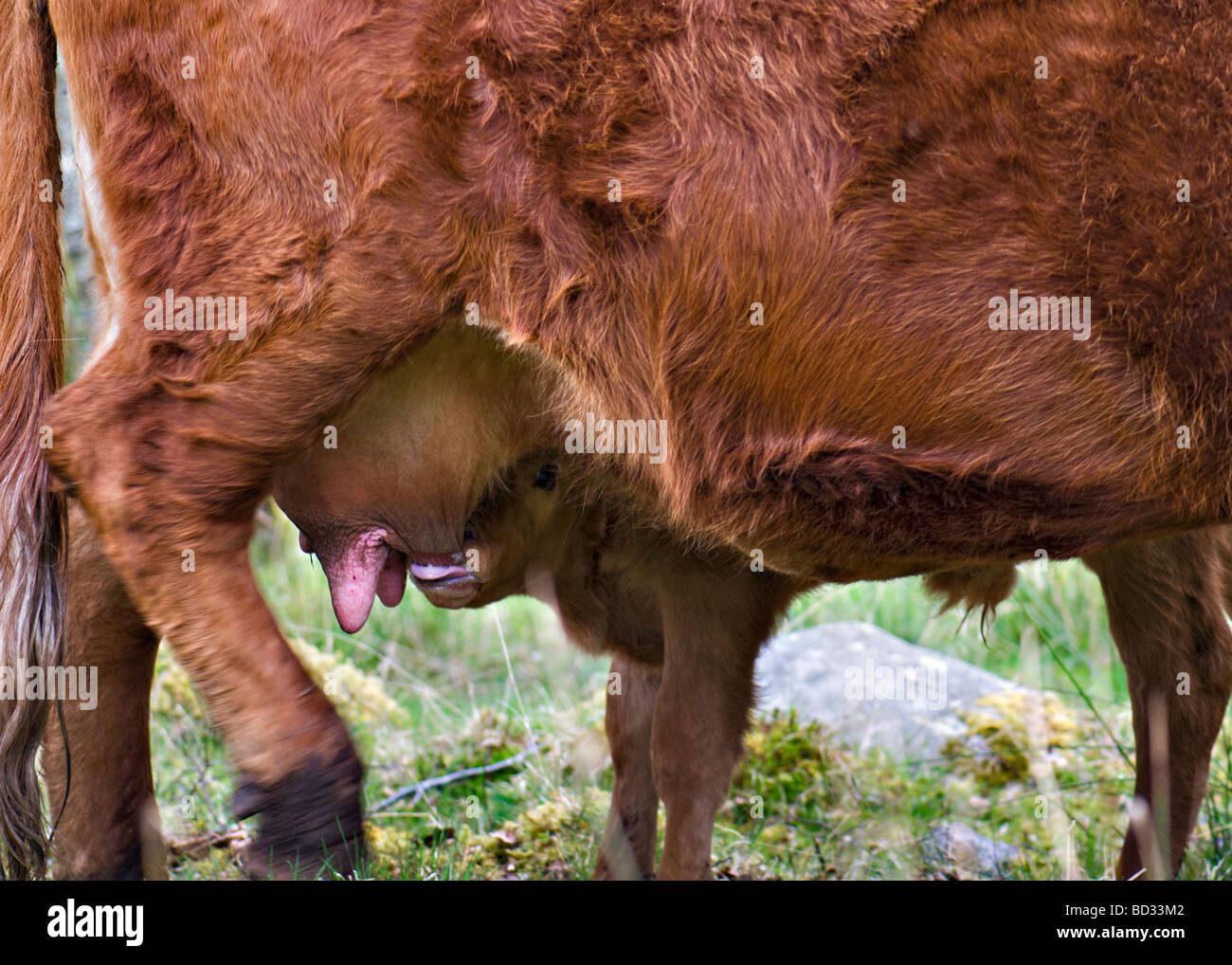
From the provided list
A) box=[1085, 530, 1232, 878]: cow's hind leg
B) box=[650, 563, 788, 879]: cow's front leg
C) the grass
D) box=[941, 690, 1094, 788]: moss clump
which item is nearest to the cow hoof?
the grass

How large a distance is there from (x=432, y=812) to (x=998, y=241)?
2.42 m

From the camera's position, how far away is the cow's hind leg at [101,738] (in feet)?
10.7

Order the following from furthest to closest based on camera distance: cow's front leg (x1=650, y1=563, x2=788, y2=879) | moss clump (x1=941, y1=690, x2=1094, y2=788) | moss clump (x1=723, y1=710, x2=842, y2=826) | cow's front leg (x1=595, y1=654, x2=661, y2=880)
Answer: moss clump (x1=941, y1=690, x2=1094, y2=788), moss clump (x1=723, y1=710, x2=842, y2=826), cow's front leg (x1=595, y1=654, x2=661, y2=880), cow's front leg (x1=650, y1=563, x2=788, y2=879)

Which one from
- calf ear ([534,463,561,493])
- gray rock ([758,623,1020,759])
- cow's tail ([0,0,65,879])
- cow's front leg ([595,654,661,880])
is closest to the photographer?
cow's tail ([0,0,65,879])

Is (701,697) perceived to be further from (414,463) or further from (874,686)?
(874,686)

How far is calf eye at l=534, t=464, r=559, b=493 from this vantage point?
139 inches

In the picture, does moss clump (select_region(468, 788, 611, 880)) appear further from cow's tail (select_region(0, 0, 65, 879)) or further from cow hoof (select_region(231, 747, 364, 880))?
cow's tail (select_region(0, 0, 65, 879))

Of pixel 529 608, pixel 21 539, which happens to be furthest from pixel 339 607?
pixel 529 608

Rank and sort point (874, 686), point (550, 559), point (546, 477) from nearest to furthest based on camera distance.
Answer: point (546, 477) < point (550, 559) < point (874, 686)

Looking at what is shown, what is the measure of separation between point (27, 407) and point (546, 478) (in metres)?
1.34

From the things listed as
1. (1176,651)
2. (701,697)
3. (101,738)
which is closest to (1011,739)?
(1176,651)

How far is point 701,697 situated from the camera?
3.68m

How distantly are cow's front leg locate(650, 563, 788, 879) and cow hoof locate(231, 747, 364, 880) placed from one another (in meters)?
1.28
